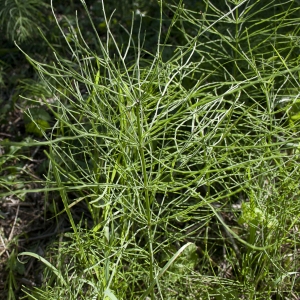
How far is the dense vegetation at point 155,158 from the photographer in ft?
4.33

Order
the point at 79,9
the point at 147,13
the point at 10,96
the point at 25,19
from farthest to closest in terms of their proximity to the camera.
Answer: the point at 79,9 < the point at 147,13 < the point at 10,96 < the point at 25,19

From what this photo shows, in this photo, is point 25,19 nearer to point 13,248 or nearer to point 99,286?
point 13,248

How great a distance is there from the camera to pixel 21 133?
2.65 m

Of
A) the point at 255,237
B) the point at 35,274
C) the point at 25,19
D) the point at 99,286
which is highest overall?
the point at 25,19

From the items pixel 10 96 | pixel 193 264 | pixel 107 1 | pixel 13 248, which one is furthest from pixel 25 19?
pixel 193 264

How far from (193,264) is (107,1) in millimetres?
1873

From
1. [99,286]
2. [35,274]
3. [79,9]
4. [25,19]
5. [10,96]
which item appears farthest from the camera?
[79,9]

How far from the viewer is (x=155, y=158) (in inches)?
48.8

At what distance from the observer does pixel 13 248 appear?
7.06ft

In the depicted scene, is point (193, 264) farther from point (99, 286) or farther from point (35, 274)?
point (35, 274)

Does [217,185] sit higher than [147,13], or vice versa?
[147,13]

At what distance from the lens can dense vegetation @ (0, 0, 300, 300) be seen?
4.33 ft

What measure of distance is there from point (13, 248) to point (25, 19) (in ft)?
3.91

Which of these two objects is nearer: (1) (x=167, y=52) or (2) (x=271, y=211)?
(2) (x=271, y=211)
